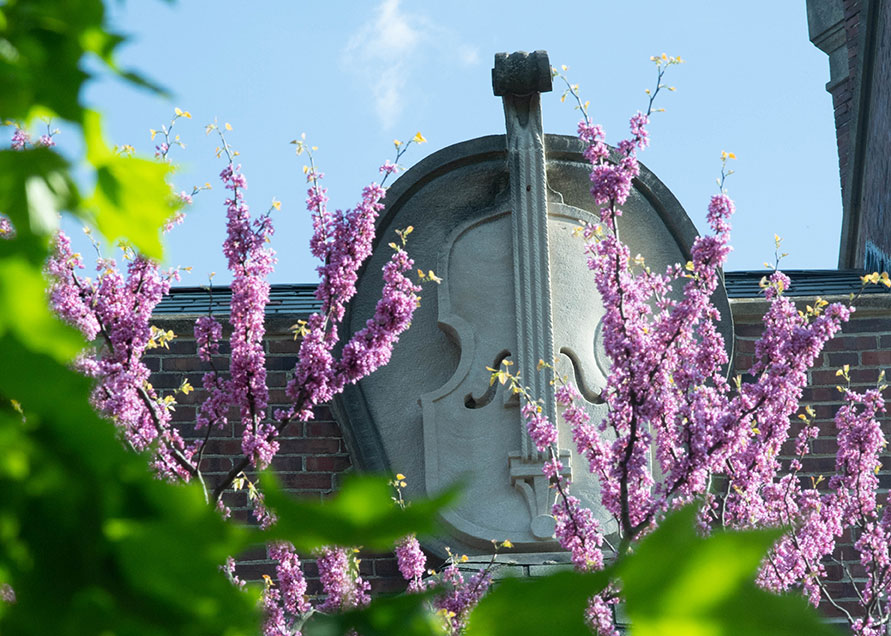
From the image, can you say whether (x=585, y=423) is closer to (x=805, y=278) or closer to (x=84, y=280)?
(x=84, y=280)

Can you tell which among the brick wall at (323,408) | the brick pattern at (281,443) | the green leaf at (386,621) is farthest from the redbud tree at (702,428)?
the green leaf at (386,621)

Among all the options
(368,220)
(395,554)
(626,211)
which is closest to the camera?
(368,220)

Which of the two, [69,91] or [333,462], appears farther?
[333,462]

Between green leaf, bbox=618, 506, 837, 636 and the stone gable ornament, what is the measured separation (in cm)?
431

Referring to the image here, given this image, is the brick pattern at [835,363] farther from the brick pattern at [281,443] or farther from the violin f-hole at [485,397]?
the brick pattern at [281,443]

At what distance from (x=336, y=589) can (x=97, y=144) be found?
3834mm

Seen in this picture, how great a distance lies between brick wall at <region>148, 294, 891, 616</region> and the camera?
4.97 m

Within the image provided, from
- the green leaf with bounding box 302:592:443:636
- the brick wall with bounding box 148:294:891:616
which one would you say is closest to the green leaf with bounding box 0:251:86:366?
the green leaf with bounding box 302:592:443:636

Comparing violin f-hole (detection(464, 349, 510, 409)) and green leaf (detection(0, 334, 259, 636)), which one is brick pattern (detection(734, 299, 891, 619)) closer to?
violin f-hole (detection(464, 349, 510, 409))

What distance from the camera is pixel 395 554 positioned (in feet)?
15.8

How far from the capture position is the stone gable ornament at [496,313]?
4.80m

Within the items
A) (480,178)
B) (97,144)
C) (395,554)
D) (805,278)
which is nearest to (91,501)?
(97,144)

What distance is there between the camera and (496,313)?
5141 mm

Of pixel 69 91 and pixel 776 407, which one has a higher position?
pixel 776 407
